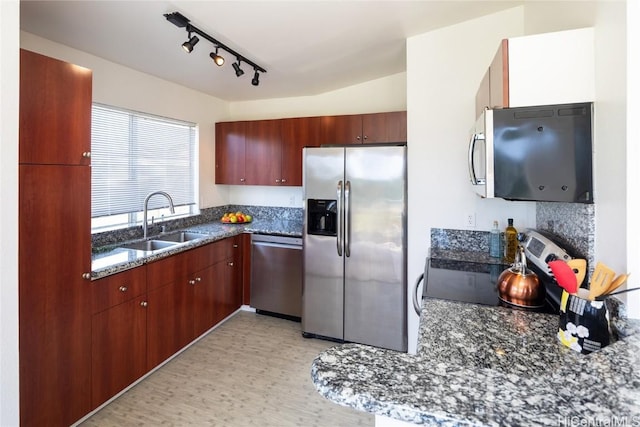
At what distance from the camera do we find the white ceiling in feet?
6.77

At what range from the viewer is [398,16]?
241 centimetres

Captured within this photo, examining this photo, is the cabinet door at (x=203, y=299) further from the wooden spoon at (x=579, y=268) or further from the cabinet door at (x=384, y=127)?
the wooden spoon at (x=579, y=268)

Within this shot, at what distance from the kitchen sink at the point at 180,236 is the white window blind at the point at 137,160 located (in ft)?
1.11

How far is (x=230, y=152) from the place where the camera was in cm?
419

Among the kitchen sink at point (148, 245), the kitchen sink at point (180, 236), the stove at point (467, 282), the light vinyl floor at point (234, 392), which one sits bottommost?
the light vinyl floor at point (234, 392)

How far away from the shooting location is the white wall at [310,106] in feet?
12.5

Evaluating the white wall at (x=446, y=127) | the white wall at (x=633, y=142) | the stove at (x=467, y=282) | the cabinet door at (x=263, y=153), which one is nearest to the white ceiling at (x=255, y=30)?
the white wall at (x=446, y=127)

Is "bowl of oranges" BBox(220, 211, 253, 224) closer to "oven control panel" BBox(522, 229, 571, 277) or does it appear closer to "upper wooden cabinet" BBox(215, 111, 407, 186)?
"upper wooden cabinet" BBox(215, 111, 407, 186)

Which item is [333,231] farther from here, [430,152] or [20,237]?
[20,237]

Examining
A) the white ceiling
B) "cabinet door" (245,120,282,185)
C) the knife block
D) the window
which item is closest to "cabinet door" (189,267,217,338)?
the window

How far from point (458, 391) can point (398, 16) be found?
2508 mm

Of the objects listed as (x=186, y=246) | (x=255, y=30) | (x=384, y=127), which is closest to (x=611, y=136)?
(x=255, y=30)

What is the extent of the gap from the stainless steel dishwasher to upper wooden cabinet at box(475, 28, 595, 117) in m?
2.51

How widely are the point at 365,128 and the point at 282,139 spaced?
98 cm
